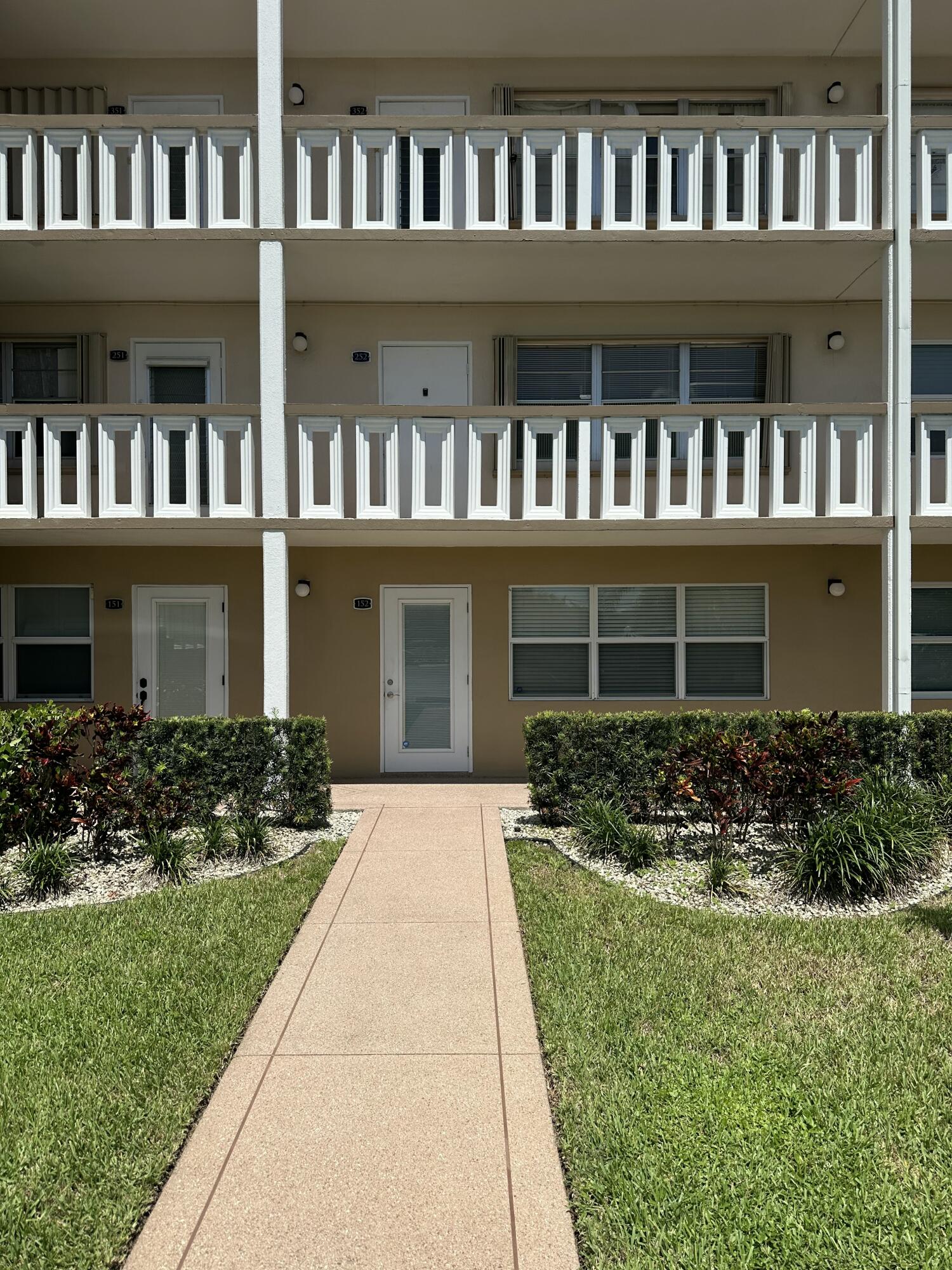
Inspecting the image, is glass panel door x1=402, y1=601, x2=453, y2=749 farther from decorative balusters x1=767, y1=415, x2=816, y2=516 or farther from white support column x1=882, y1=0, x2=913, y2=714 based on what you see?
white support column x1=882, y1=0, x2=913, y2=714

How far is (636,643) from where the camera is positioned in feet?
36.0

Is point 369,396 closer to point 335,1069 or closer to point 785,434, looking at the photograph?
point 785,434

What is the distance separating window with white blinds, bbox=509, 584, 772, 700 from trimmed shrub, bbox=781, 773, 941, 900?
4.04 metres

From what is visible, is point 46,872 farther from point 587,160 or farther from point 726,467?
point 587,160

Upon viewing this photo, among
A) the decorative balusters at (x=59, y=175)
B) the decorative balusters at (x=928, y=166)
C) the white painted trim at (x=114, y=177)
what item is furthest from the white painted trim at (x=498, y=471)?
the decorative balusters at (x=928, y=166)

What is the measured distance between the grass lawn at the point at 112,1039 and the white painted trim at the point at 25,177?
7.53 meters

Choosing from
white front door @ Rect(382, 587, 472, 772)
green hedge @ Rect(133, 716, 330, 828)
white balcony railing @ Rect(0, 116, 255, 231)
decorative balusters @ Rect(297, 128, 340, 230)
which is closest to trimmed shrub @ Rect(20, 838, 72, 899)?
green hedge @ Rect(133, 716, 330, 828)

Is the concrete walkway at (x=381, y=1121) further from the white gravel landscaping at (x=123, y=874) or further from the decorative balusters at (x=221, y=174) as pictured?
Result: the decorative balusters at (x=221, y=174)

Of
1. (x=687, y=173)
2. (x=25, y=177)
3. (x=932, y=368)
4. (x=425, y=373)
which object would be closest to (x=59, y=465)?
(x=25, y=177)

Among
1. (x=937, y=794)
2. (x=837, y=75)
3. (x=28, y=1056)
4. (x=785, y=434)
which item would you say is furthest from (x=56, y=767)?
(x=837, y=75)

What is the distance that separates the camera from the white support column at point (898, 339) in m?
9.08

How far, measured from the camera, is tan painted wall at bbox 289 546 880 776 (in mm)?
10906

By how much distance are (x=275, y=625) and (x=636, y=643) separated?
4.75 meters

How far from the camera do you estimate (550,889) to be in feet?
20.9
